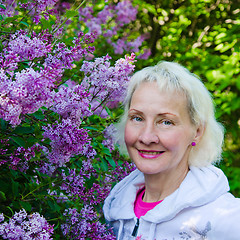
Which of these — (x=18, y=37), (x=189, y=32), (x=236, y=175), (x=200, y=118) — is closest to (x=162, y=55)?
(x=189, y=32)

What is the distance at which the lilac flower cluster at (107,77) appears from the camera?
1.94m

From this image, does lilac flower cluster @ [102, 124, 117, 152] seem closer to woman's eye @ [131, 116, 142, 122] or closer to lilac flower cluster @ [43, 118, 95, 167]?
woman's eye @ [131, 116, 142, 122]

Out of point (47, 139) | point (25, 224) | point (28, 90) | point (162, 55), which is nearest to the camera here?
point (28, 90)

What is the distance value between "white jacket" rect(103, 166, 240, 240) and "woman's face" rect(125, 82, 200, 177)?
0.14m

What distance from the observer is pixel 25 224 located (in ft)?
5.11

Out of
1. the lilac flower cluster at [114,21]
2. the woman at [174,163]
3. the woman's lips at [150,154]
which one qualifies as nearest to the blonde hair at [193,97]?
the woman at [174,163]

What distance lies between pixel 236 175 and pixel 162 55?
1663mm

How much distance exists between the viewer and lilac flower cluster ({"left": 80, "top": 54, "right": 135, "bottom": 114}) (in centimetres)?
194

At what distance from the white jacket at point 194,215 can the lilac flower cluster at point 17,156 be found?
57cm

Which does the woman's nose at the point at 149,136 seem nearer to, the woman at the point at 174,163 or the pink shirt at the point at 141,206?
the woman at the point at 174,163

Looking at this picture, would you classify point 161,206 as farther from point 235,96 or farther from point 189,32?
point 189,32

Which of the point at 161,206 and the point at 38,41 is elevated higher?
the point at 38,41

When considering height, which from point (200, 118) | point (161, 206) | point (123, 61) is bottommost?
point (161, 206)

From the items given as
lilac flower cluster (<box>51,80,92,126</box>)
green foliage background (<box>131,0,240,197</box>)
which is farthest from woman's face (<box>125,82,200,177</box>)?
green foliage background (<box>131,0,240,197</box>)
